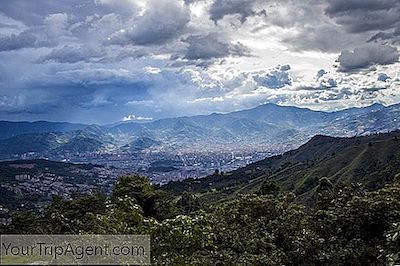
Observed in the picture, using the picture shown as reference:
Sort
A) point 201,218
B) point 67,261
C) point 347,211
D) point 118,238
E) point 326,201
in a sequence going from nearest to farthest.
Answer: point 67,261, point 118,238, point 201,218, point 347,211, point 326,201

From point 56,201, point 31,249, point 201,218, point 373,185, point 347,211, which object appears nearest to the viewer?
point 31,249

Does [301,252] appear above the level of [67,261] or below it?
below

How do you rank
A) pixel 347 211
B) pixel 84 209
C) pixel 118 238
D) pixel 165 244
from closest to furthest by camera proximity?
pixel 118 238
pixel 165 244
pixel 347 211
pixel 84 209

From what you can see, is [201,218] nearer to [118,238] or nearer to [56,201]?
[118,238]

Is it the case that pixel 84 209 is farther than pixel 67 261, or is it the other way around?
pixel 84 209

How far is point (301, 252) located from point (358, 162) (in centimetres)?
13513

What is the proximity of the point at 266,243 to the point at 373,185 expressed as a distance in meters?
87.6

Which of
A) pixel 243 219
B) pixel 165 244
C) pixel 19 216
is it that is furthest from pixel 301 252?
pixel 19 216

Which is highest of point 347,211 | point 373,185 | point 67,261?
point 67,261

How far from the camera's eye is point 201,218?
16188 millimetres

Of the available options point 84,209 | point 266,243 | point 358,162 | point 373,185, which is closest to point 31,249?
point 266,243

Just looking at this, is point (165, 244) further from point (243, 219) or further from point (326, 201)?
point (326, 201)

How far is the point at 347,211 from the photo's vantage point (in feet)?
76.0

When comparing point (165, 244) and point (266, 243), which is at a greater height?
point (165, 244)
